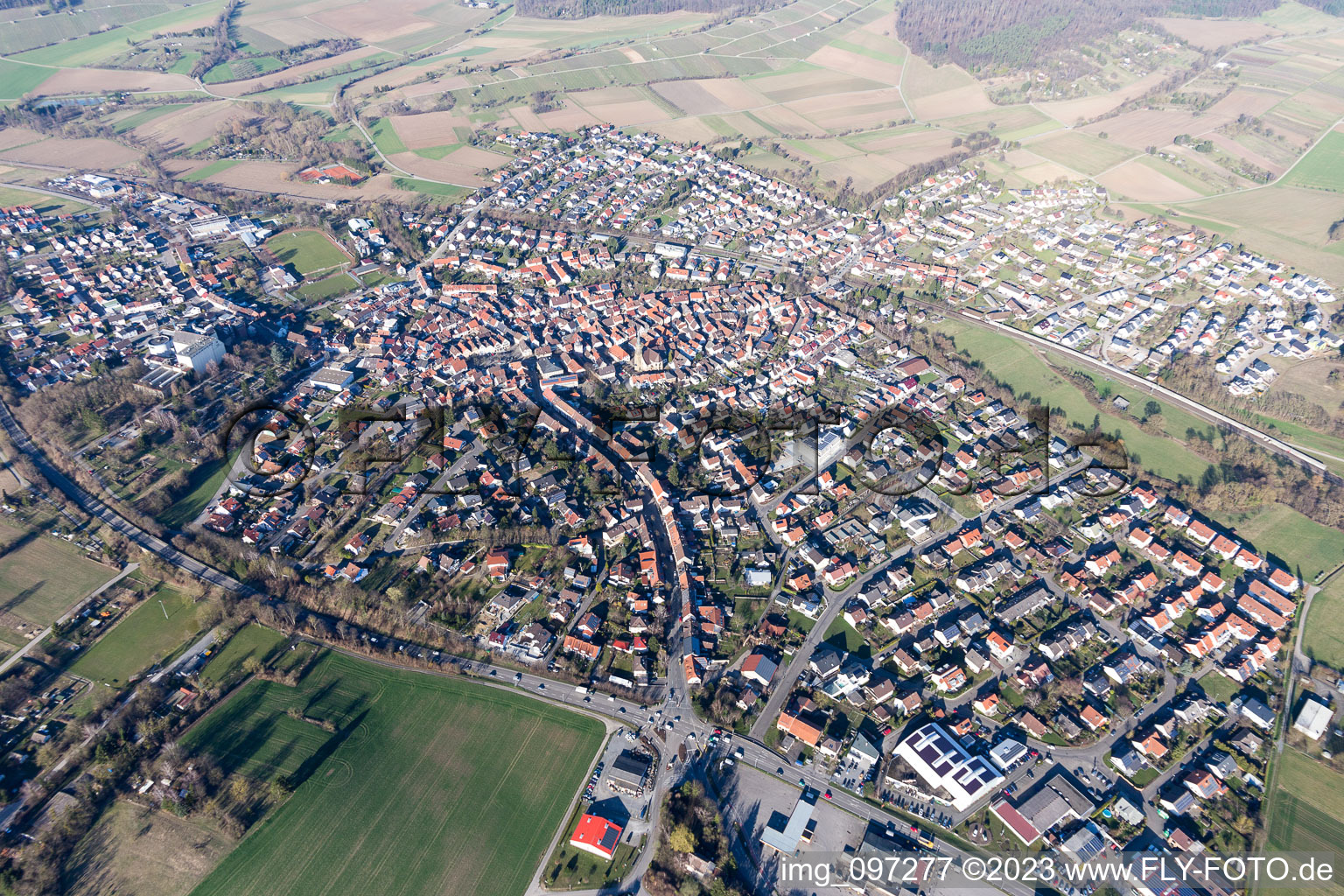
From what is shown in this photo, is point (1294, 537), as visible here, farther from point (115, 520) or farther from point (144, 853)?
point (115, 520)

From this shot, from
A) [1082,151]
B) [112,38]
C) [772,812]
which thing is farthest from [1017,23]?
[112,38]

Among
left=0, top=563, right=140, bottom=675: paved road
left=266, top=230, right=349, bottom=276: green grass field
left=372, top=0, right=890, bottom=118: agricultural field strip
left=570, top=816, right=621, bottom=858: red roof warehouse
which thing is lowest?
left=570, top=816, right=621, bottom=858: red roof warehouse

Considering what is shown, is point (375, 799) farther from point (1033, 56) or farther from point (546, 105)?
point (1033, 56)

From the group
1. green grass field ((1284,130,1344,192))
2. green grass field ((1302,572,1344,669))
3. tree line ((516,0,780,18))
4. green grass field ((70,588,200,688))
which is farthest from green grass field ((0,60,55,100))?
green grass field ((1284,130,1344,192))

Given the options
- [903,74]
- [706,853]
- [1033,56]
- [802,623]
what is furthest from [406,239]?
[1033,56]

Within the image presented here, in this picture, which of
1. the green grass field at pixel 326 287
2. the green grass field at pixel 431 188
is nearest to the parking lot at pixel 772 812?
the green grass field at pixel 326 287

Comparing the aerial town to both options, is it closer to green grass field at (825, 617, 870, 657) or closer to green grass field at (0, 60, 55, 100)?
green grass field at (825, 617, 870, 657)
